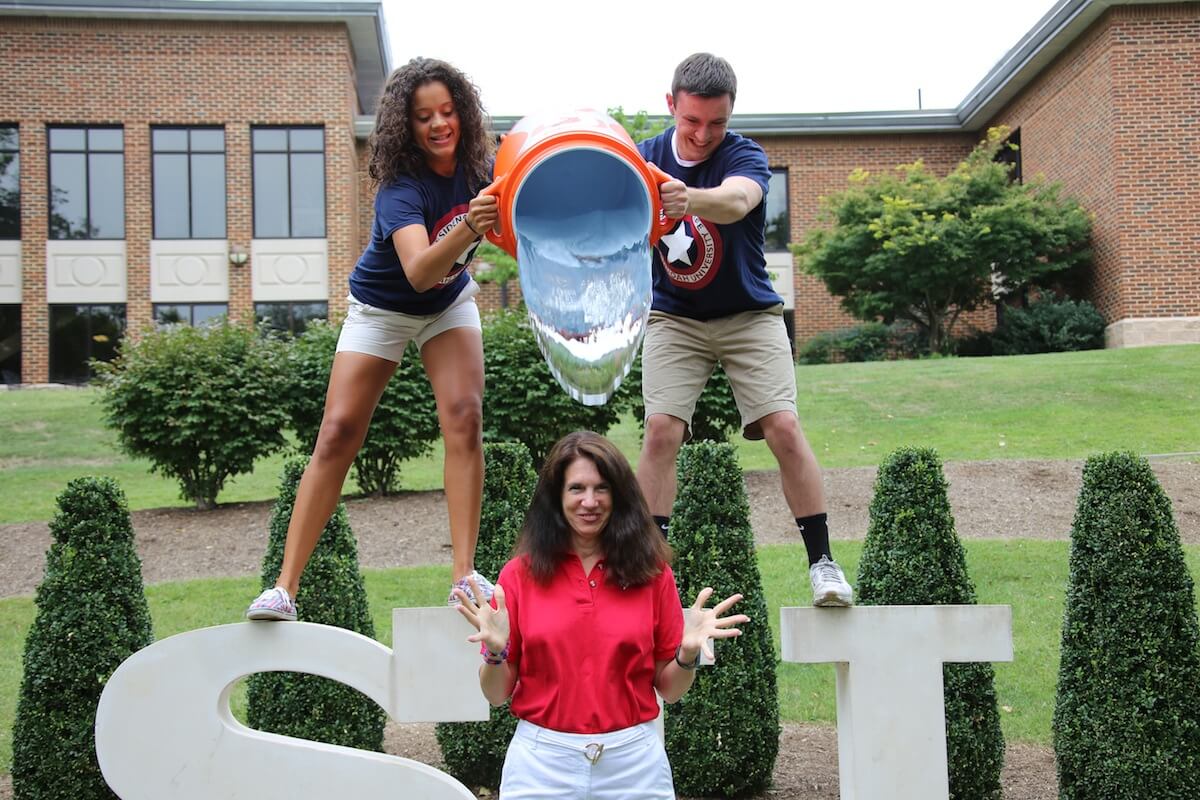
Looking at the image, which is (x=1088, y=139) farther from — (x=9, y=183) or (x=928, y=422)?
(x=9, y=183)

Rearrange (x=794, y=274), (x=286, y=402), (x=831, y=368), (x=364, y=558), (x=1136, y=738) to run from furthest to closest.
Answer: (x=794, y=274) → (x=831, y=368) → (x=286, y=402) → (x=364, y=558) → (x=1136, y=738)

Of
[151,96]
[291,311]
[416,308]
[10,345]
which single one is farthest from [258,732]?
[10,345]

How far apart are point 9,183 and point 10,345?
3.64 m

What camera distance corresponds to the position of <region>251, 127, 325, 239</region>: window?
84.9 ft

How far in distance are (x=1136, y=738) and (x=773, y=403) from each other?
2564mm

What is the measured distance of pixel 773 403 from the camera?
180 inches

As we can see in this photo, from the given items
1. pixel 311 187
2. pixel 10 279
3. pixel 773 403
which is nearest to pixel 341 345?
pixel 773 403

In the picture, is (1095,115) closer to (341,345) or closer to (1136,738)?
(1136,738)

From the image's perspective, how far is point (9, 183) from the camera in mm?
25797

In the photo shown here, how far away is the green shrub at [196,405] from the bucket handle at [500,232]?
932cm

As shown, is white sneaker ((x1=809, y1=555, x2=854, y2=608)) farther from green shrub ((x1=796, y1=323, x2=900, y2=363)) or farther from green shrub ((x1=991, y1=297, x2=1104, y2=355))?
green shrub ((x1=796, y1=323, x2=900, y2=363))

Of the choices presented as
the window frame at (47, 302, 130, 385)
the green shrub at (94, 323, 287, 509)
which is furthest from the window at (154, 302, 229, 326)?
the green shrub at (94, 323, 287, 509)

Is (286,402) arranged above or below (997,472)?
above

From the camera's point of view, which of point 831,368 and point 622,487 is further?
point 831,368
